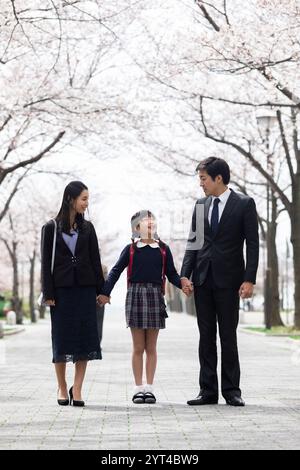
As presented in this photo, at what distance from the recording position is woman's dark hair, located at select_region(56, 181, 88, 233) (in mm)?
9469

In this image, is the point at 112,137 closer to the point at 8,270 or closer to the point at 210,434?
the point at 210,434

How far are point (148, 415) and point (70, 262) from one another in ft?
5.36

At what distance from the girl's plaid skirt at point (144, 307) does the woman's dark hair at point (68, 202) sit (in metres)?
0.88

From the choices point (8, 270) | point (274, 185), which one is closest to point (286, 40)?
point (274, 185)

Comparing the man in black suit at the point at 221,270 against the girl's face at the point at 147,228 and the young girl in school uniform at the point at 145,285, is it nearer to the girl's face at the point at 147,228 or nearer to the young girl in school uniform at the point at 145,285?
the young girl in school uniform at the point at 145,285

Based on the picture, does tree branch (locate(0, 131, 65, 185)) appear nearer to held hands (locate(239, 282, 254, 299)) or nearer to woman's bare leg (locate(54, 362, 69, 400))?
woman's bare leg (locate(54, 362, 69, 400))

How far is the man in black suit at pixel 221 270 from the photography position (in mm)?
9359

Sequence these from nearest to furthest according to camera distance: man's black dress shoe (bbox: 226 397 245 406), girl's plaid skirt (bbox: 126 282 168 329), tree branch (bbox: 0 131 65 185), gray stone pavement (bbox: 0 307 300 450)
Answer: gray stone pavement (bbox: 0 307 300 450), man's black dress shoe (bbox: 226 397 245 406), girl's plaid skirt (bbox: 126 282 168 329), tree branch (bbox: 0 131 65 185)

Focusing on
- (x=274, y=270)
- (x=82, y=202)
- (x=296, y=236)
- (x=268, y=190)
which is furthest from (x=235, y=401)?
(x=274, y=270)

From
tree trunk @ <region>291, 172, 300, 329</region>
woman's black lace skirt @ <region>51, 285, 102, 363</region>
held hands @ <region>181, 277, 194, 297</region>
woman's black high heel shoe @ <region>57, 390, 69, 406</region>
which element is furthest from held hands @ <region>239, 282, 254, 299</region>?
tree trunk @ <region>291, 172, 300, 329</region>

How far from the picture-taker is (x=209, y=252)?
942 centimetres

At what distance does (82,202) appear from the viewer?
9445 mm

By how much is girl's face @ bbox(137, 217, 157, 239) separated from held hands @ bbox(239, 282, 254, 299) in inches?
47.1

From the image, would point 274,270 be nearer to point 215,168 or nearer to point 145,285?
point 145,285
